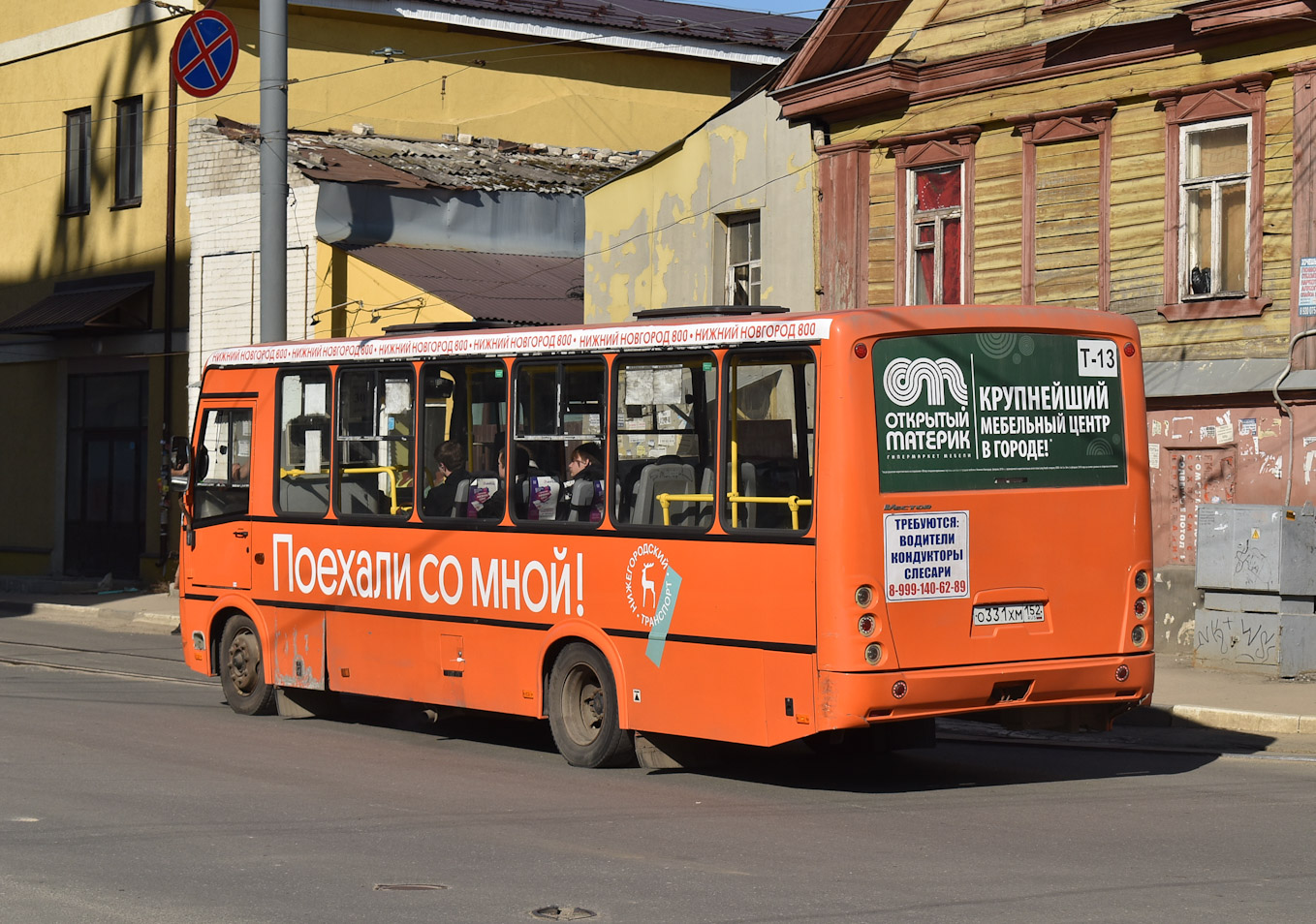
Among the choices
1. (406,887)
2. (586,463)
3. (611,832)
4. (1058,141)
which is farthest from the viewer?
(1058,141)

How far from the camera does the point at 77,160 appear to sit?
109ft

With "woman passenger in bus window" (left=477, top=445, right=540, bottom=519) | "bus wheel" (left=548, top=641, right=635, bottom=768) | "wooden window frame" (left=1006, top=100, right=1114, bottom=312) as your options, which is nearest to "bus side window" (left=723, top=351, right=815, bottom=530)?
"bus wheel" (left=548, top=641, right=635, bottom=768)

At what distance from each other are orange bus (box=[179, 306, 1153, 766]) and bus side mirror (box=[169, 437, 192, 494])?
240 centimetres

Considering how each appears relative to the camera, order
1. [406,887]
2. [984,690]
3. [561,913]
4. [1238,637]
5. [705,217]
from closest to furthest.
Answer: [561,913]
[406,887]
[984,690]
[1238,637]
[705,217]

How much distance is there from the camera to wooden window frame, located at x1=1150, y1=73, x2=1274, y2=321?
17812 millimetres

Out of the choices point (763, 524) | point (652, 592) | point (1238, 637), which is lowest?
point (1238, 637)

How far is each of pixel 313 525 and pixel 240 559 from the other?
1017mm

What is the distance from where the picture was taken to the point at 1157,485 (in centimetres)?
1886

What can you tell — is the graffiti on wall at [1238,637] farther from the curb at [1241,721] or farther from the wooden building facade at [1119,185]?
the curb at [1241,721]

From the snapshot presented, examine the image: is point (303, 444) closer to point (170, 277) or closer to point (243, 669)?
point (243, 669)

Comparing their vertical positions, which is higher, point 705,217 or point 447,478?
point 705,217

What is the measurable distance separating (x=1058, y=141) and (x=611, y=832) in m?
13.1

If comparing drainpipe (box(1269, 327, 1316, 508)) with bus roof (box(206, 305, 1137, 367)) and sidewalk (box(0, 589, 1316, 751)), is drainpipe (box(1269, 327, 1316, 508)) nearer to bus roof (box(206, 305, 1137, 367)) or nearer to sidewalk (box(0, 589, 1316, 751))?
sidewalk (box(0, 589, 1316, 751))

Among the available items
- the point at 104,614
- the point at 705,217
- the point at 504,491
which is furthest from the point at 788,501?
the point at 104,614
